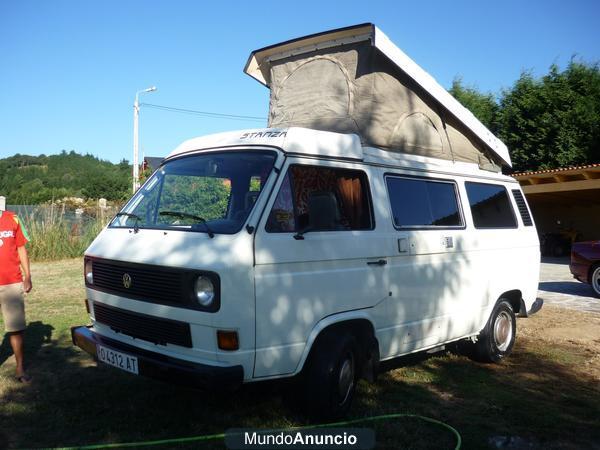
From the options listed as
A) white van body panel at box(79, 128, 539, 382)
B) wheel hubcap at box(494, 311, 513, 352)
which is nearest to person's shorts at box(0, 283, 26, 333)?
white van body panel at box(79, 128, 539, 382)

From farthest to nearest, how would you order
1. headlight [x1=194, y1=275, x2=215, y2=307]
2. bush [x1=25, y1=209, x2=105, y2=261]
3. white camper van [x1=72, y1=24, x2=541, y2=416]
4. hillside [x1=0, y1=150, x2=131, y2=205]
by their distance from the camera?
hillside [x1=0, y1=150, x2=131, y2=205] → bush [x1=25, y1=209, x2=105, y2=261] → white camper van [x1=72, y1=24, x2=541, y2=416] → headlight [x1=194, y1=275, x2=215, y2=307]

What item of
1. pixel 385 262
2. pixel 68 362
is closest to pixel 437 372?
pixel 385 262

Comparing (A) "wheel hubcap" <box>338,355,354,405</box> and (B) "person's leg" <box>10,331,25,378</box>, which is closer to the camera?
(A) "wheel hubcap" <box>338,355,354,405</box>

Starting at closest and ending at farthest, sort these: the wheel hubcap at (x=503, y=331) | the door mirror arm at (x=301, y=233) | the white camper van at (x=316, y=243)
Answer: the white camper van at (x=316, y=243) < the door mirror arm at (x=301, y=233) < the wheel hubcap at (x=503, y=331)

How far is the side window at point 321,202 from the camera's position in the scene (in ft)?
13.3

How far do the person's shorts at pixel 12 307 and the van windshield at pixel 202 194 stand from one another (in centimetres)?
138

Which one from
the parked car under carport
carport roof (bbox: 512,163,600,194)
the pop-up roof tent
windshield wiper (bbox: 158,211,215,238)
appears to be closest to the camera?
windshield wiper (bbox: 158,211,215,238)

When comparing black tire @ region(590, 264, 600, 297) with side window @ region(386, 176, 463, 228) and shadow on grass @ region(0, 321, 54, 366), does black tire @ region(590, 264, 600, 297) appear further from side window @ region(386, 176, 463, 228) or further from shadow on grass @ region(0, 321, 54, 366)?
shadow on grass @ region(0, 321, 54, 366)

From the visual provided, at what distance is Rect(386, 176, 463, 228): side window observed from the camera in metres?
4.96

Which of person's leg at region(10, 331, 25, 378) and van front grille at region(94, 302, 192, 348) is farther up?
van front grille at region(94, 302, 192, 348)

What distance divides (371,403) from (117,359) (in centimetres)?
226

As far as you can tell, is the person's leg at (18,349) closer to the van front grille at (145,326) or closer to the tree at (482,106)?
the van front grille at (145,326)

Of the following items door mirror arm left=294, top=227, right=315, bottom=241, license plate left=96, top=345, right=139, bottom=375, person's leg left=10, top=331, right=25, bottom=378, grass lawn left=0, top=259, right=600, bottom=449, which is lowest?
grass lawn left=0, top=259, right=600, bottom=449

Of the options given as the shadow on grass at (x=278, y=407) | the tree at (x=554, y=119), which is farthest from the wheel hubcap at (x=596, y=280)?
the tree at (x=554, y=119)
